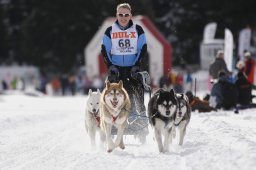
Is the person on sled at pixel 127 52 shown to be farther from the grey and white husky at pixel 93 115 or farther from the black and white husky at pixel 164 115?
the black and white husky at pixel 164 115

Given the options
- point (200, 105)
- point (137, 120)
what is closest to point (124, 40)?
point (137, 120)

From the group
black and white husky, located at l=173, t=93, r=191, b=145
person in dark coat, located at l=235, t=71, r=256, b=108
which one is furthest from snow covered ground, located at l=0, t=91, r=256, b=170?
person in dark coat, located at l=235, t=71, r=256, b=108

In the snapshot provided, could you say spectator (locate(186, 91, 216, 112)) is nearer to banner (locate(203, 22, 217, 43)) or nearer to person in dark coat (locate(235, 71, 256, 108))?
person in dark coat (locate(235, 71, 256, 108))

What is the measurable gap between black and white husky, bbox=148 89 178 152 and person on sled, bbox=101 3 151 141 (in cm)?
79

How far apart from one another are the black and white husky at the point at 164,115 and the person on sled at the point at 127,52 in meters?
0.79

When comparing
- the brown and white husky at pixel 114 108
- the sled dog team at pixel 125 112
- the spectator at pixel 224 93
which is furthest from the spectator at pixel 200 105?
the brown and white husky at pixel 114 108

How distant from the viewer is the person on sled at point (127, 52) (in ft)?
25.2

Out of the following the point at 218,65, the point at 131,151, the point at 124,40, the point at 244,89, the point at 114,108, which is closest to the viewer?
the point at 114,108

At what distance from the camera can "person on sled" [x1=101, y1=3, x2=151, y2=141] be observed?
7.68 meters

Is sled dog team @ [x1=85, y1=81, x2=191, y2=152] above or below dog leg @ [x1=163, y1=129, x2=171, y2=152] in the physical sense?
above

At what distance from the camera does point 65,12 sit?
40906 millimetres

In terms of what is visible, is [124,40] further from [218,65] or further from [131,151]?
[218,65]

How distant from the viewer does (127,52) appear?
7.73 meters

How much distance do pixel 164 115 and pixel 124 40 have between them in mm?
1450
